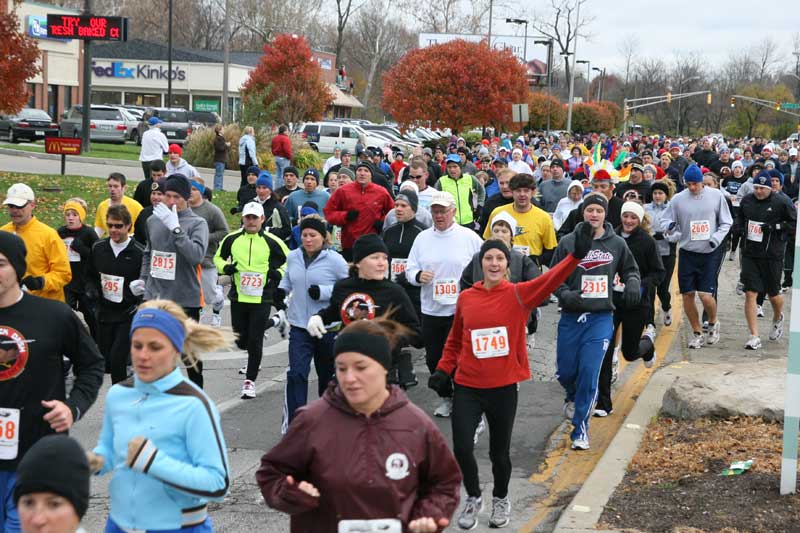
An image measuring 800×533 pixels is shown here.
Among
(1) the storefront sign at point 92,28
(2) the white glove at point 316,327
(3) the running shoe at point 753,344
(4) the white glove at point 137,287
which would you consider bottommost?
(3) the running shoe at point 753,344

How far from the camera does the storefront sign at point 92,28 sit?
96.2 feet

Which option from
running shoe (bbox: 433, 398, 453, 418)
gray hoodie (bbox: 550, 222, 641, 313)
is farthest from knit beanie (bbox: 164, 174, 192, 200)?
gray hoodie (bbox: 550, 222, 641, 313)

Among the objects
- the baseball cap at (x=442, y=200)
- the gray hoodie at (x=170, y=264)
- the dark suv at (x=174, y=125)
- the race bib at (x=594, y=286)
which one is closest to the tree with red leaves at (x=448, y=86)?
the dark suv at (x=174, y=125)

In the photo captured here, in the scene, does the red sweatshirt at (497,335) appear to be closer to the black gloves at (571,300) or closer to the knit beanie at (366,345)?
the black gloves at (571,300)

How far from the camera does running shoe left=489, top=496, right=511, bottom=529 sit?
723cm

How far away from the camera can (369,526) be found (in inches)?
165

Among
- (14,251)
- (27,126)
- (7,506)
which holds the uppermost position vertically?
(27,126)

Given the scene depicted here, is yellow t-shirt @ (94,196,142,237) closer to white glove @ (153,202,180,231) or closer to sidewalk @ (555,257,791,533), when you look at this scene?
white glove @ (153,202,180,231)

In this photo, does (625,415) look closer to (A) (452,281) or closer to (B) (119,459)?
(A) (452,281)

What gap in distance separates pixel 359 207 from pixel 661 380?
437 cm

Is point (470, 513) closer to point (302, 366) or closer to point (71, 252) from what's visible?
point (302, 366)

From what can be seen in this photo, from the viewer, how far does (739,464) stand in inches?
309

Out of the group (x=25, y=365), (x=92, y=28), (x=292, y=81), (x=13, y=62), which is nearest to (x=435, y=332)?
(x=25, y=365)

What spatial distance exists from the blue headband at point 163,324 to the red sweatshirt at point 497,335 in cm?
286
